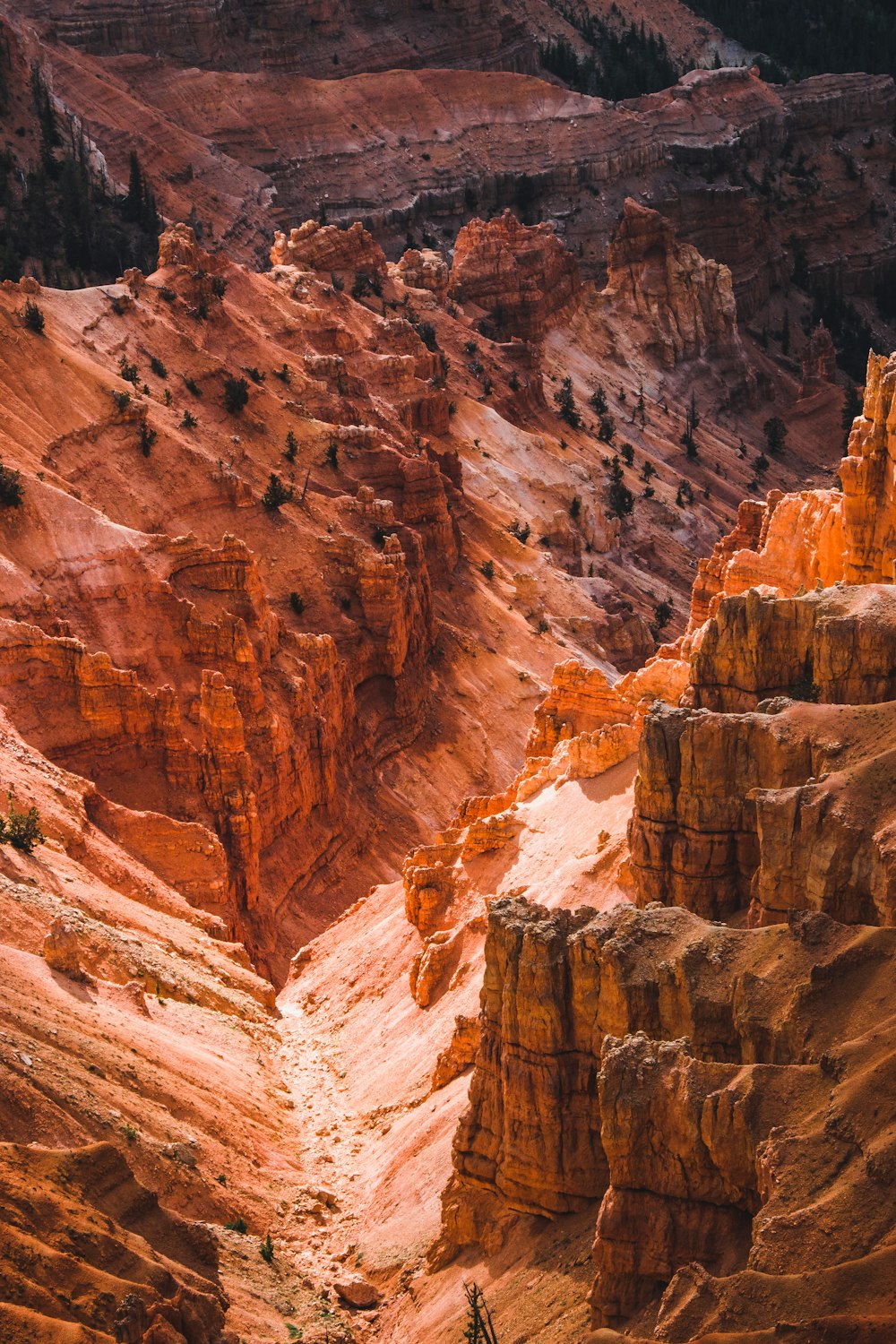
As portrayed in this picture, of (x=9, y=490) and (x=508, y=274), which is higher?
(x=508, y=274)

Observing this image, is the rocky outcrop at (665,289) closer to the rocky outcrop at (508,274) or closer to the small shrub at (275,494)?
the rocky outcrop at (508,274)

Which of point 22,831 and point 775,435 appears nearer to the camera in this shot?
point 22,831

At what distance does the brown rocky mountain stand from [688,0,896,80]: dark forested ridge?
50077 millimetres

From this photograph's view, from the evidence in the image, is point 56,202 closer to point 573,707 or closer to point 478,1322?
point 573,707

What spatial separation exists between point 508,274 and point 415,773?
147ft

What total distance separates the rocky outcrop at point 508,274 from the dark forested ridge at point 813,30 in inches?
2419

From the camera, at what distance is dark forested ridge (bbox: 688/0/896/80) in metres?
156

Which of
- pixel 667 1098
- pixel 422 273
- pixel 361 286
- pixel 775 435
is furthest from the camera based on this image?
pixel 775 435

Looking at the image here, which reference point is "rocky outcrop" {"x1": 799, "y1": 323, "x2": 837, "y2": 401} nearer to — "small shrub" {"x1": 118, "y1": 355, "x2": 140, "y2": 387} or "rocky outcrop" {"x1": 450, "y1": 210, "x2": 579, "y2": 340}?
"rocky outcrop" {"x1": 450, "y1": 210, "x2": 579, "y2": 340}

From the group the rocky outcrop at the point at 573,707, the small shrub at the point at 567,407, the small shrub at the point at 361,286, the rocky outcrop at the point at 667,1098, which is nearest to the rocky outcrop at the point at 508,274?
the small shrub at the point at 567,407

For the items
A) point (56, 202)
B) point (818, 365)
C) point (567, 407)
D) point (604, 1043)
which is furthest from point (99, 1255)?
point (818, 365)

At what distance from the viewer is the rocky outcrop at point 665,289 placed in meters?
109

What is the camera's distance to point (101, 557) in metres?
49.0

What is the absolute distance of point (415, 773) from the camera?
5781 cm
